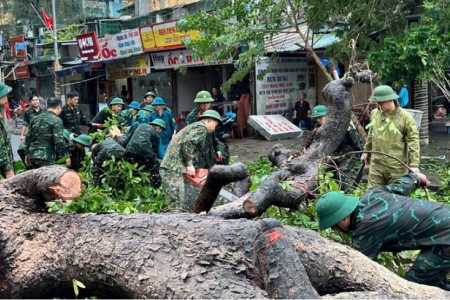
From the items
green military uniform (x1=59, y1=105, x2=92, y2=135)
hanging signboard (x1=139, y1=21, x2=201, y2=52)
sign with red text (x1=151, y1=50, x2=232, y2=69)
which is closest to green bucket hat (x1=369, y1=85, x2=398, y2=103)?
green military uniform (x1=59, y1=105, x2=92, y2=135)

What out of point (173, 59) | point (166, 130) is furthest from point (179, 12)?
point (166, 130)

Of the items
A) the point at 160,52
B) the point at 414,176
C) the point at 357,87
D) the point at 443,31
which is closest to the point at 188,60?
the point at 160,52

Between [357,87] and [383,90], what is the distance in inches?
405

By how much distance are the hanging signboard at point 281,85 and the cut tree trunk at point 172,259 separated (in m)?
13.0

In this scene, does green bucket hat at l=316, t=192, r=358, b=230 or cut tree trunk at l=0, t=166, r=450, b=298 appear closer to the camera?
cut tree trunk at l=0, t=166, r=450, b=298

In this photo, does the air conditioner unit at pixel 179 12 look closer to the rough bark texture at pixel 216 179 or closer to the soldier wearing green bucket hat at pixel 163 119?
the soldier wearing green bucket hat at pixel 163 119

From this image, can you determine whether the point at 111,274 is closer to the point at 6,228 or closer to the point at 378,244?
the point at 6,228

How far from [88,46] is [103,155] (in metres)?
15.7

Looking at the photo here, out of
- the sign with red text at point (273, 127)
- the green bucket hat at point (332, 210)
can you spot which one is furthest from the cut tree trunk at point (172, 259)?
the sign with red text at point (273, 127)

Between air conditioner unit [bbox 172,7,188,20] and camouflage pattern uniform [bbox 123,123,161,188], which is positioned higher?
air conditioner unit [bbox 172,7,188,20]

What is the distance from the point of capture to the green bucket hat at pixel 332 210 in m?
3.43

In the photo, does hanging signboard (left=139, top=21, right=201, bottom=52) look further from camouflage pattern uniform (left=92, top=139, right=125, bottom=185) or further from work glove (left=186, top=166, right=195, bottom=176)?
work glove (left=186, top=166, right=195, bottom=176)

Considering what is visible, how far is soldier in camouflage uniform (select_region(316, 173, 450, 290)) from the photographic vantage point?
3.48 meters

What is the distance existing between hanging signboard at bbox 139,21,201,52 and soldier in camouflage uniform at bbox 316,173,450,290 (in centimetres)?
1303
